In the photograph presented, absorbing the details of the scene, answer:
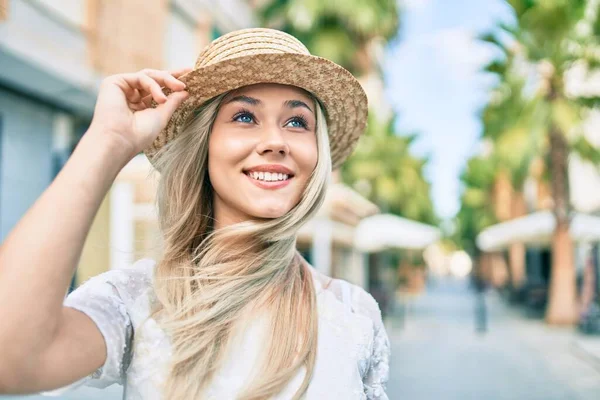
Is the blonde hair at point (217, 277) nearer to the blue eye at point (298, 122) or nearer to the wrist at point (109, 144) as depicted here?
the blue eye at point (298, 122)

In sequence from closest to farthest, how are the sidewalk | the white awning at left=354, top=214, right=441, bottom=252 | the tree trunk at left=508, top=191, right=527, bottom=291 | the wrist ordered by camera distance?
the wrist, the sidewalk, the white awning at left=354, top=214, right=441, bottom=252, the tree trunk at left=508, top=191, right=527, bottom=291

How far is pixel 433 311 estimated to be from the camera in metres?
18.9

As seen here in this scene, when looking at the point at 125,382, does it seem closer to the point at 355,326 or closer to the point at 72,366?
the point at 72,366

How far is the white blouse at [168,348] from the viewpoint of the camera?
1.24 m

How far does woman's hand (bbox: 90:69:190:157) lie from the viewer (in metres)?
1.15

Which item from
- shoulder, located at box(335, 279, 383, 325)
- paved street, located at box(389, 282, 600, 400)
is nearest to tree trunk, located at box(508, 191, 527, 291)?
paved street, located at box(389, 282, 600, 400)

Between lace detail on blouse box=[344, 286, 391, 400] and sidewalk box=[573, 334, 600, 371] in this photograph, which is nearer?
lace detail on blouse box=[344, 286, 391, 400]

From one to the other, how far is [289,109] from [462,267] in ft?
346

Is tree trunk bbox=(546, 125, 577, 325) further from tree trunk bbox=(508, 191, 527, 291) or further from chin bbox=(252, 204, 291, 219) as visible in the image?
chin bbox=(252, 204, 291, 219)

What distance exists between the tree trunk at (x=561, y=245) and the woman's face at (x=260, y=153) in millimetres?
13265

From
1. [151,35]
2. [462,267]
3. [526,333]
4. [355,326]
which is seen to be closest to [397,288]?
[526,333]

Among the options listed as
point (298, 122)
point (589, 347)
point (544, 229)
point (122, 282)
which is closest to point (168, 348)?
point (122, 282)

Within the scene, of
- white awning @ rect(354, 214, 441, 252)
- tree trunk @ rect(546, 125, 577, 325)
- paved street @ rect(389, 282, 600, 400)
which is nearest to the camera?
paved street @ rect(389, 282, 600, 400)

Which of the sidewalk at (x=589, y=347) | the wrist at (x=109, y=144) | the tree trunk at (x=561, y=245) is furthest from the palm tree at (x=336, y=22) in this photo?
the wrist at (x=109, y=144)
